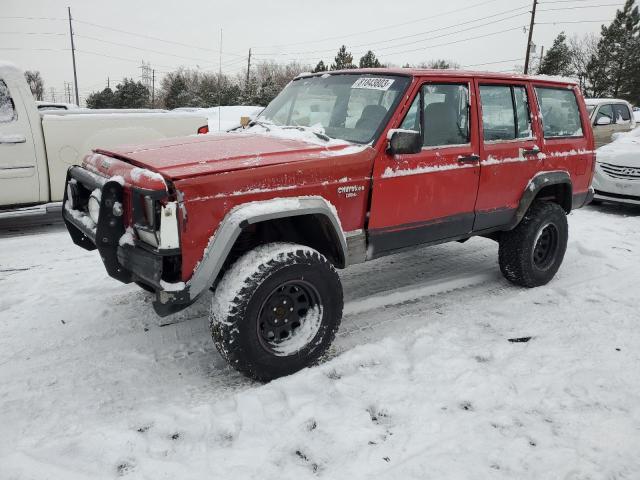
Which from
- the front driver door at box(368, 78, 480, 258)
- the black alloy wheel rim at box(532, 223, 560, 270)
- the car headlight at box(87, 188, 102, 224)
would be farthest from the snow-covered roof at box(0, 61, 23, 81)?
the black alloy wheel rim at box(532, 223, 560, 270)

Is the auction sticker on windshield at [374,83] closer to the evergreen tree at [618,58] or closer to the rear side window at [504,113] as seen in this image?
the rear side window at [504,113]

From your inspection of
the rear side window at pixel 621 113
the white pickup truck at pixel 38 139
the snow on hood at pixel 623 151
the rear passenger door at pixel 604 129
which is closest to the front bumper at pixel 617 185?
the snow on hood at pixel 623 151

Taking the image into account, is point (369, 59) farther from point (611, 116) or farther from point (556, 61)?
point (611, 116)

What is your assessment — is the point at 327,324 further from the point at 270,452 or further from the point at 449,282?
the point at 449,282

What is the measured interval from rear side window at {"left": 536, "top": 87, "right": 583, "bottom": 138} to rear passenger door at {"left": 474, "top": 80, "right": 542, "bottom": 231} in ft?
0.73

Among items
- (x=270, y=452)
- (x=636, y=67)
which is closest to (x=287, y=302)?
(x=270, y=452)

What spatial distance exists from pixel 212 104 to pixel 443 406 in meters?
40.7

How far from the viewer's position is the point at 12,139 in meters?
6.12

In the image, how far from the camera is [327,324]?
321 centimetres

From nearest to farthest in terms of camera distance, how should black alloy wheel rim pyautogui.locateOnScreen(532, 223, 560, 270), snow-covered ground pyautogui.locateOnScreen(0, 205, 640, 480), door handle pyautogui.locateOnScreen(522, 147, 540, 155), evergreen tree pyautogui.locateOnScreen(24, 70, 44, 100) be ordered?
snow-covered ground pyautogui.locateOnScreen(0, 205, 640, 480) < door handle pyautogui.locateOnScreen(522, 147, 540, 155) < black alloy wheel rim pyautogui.locateOnScreen(532, 223, 560, 270) < evergreen tree pyautogui.locateOnScreen(24, 70, 44, 100)

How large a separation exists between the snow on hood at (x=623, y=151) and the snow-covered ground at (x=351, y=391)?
4.40 m

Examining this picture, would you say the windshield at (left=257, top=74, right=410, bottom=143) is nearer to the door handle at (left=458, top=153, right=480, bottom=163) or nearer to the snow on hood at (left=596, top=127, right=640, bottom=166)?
the door handle at (left=458, top=153, right=480, bottom=163)

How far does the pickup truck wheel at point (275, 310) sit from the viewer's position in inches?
112

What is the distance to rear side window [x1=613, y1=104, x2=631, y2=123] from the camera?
12320mm
